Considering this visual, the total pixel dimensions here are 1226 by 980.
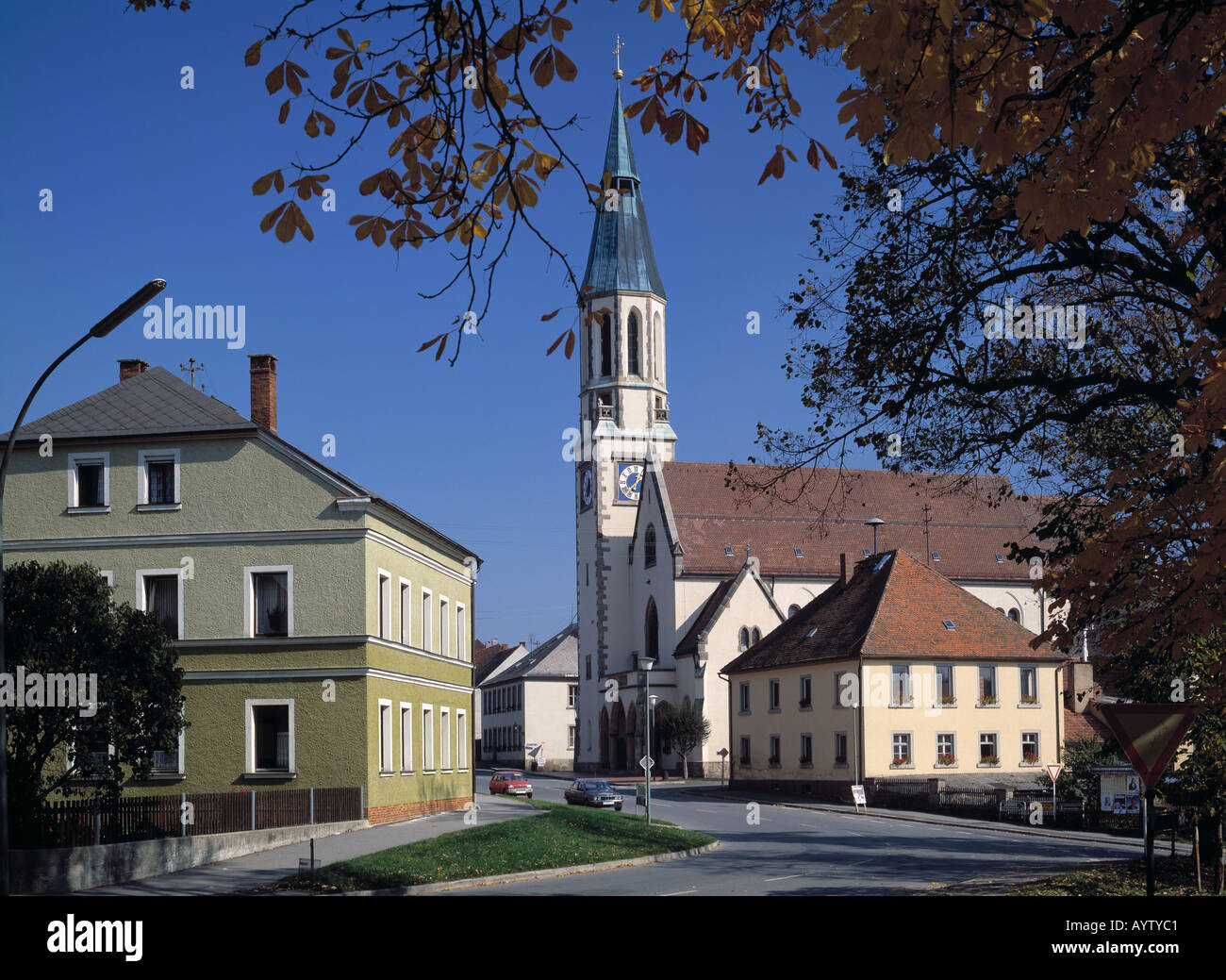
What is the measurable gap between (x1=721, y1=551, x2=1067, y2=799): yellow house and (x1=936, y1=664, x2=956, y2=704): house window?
0.04m

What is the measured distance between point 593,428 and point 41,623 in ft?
231

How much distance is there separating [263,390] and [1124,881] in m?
27.0

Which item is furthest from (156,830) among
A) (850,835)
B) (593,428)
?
(593,428)

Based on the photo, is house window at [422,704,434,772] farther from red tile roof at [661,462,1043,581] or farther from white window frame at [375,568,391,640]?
red tile roof at [661,462,1043,581]

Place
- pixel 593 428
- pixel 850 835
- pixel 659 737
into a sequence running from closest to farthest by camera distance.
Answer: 1. pixel 850 835
2. pixel 659 737
3. pixel 593 428

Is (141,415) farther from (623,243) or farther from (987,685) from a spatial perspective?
(623,243)

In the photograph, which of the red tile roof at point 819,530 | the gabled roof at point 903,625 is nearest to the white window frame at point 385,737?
the gabled roof at point 903,625

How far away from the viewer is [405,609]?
119 ft

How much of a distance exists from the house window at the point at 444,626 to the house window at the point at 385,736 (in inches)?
286

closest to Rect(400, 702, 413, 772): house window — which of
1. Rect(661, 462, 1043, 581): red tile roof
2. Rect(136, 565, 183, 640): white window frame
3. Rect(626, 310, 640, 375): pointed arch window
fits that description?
Rect(136, 565, 183, 640): white window frame

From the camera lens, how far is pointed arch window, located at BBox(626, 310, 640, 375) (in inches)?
3696

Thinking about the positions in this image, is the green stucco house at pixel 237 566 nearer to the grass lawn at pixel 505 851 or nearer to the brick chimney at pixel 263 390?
the brick chimney at pixel 263 390

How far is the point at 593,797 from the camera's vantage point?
45.5 meters

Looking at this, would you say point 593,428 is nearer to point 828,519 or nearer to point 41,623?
point 828,519
